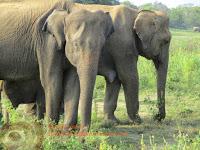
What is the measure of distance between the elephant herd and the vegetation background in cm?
36

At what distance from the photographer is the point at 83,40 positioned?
6539 millimetres

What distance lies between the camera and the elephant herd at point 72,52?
6.58 metres

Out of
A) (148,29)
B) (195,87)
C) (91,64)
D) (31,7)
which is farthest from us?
(195,87)

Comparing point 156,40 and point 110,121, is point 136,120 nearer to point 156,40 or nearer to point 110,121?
point 110,121

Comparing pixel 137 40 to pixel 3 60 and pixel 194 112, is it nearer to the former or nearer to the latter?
pixel 194 112

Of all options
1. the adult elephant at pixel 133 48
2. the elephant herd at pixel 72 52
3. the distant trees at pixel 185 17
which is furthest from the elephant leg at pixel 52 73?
the distant trees at pixel 185 17

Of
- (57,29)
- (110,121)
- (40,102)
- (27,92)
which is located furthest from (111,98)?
(57,29)

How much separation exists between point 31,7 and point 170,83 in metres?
5.50

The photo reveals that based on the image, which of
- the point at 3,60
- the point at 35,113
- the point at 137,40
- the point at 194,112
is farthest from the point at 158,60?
the point at 3,60

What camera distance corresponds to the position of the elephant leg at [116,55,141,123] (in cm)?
838

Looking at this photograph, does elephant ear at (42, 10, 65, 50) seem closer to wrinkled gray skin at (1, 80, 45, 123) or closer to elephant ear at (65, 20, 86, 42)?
elephant ear at (65, 20, 86, 42)

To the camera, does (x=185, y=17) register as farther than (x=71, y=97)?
Yes

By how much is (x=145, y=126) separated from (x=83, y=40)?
2.24 m

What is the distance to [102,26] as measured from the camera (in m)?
6.75
